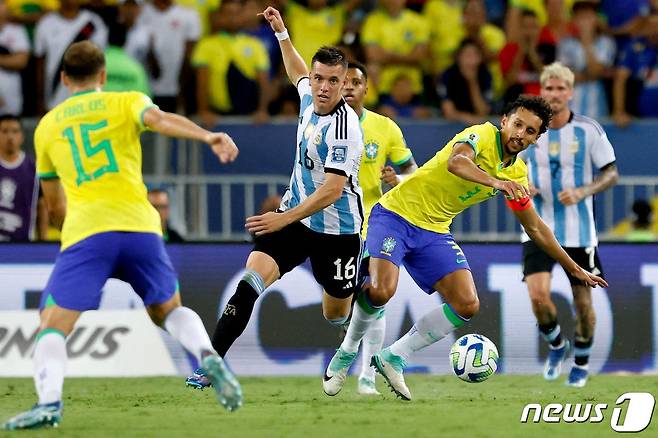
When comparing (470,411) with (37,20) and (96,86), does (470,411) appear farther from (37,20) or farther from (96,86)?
(37,20)

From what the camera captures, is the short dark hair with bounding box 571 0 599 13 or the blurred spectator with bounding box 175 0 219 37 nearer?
the blurred spectator with bounding box 175 0 219 37

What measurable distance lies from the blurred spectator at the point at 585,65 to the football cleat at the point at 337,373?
624cm

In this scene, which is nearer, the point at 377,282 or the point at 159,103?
the point at 377,282

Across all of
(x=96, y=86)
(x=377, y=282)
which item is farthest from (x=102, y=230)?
(x=377, y=282)

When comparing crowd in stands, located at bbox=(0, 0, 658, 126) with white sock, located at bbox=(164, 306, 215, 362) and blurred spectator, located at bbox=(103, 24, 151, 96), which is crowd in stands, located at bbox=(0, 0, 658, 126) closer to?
blurred spectator, located at bbox=(103, 24, 151, 96)

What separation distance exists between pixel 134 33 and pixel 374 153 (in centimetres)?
501

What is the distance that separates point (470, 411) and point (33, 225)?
6.13 metres

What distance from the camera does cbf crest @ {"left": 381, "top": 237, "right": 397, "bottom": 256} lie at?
9789 millimetres

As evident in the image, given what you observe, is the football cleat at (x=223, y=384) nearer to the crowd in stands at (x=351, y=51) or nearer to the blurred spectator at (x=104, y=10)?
the crowd in stands at (x=351, y=51)

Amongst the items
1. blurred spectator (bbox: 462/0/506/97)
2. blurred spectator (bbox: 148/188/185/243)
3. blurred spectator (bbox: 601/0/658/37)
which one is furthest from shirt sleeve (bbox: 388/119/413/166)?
blurred spectator (bbox: 601/0/658/37)

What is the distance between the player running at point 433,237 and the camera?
9.52m

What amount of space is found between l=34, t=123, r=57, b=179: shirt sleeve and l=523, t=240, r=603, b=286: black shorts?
197 inches

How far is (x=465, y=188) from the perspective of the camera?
982cm

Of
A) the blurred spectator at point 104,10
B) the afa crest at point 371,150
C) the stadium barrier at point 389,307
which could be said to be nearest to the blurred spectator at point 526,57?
the stadium barrier at point 389,307
